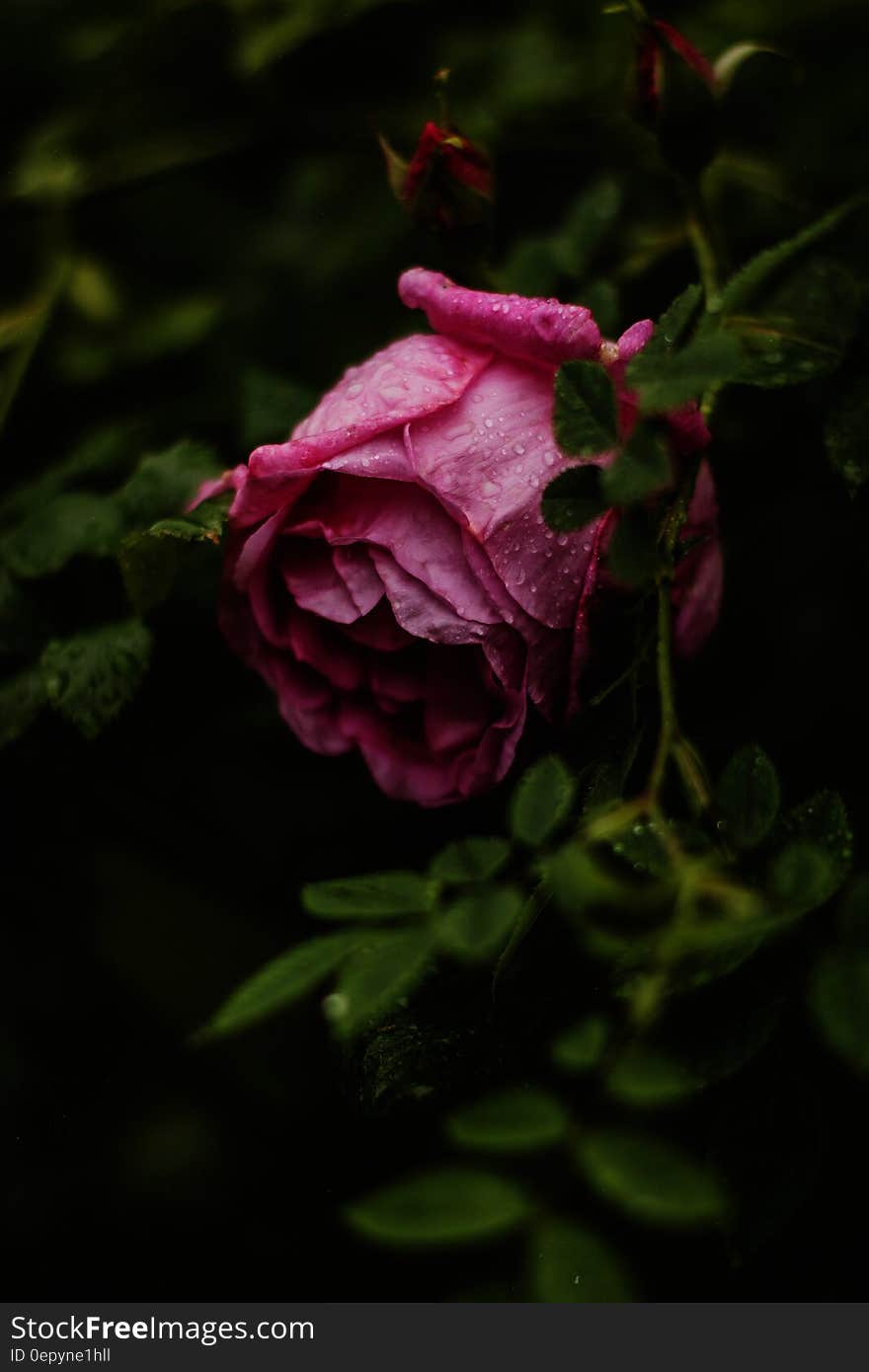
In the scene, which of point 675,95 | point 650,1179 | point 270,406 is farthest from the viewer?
point 270,406

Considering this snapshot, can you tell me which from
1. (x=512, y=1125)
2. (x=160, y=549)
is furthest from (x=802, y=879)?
(x=160, y=549)

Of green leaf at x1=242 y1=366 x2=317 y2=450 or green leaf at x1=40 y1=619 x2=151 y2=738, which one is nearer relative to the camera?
green leaf at x1=40 y1=619 x2=151 y2=738

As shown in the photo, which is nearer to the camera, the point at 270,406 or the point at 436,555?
the point at 436,555

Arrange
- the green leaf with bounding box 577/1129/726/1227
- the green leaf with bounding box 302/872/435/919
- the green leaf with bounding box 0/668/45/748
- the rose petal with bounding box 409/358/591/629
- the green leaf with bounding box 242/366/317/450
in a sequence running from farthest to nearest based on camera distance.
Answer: the green leaf with bounding box 242/366/317/450 < the green leaf with bounding box 0/668/45/748 < the rose petal with bounding box 409/358/591/629 < the green leaf with bounding box 302/872/435/919 < the green leaf with bounding box 577/1129/726/1227

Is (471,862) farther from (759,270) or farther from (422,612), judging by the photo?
(759,270)

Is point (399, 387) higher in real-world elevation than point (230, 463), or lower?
higher

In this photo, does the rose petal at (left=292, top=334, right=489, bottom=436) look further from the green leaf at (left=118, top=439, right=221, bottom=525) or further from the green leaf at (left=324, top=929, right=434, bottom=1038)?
the green leaf at (left=324, top=929, right=434, bottom=1038)

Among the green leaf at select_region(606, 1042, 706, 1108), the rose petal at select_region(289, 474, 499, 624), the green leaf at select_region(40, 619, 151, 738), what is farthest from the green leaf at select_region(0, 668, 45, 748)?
the green leaf at select_region(606, 1042, 706, 1108)
